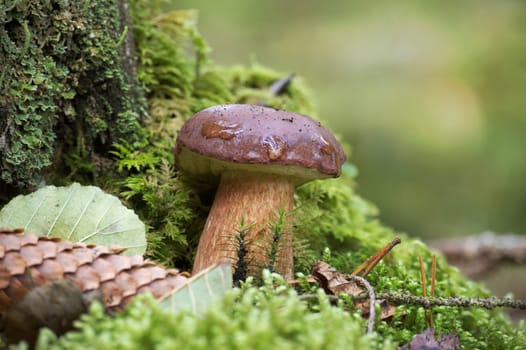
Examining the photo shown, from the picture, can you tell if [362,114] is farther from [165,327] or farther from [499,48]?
[165,327]

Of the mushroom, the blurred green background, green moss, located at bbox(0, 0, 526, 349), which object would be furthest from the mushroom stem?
the blurred green background

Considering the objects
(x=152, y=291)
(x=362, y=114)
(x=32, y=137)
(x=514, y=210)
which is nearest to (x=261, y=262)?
(x=152, y=291)

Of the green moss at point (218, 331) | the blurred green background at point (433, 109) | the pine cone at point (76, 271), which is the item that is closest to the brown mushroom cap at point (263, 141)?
the pine cone at point (76, 271)

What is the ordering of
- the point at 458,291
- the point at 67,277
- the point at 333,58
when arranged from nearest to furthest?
the point at 67,277 < the point at 458,291 < the point at 333,58

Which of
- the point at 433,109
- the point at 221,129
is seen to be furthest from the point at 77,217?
the point at 433,109

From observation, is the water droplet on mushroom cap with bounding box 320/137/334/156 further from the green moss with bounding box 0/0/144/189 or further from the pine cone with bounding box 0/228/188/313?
the green moss with bounding box 0/0/144/189
